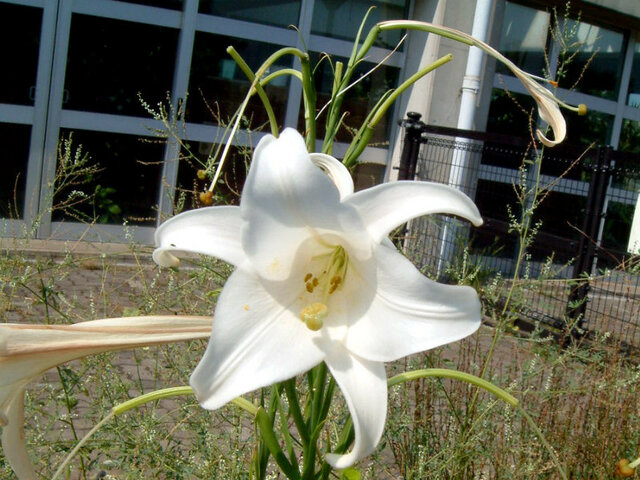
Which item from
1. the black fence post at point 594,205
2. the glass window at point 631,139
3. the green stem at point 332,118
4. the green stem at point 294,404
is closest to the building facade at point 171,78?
the black fence post at point 594,205

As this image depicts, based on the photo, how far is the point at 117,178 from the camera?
6.00 meters

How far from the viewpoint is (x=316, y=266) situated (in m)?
0.87

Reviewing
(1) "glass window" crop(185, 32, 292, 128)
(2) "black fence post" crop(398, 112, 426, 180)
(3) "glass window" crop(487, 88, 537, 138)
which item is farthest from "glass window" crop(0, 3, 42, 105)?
(3) "glass window" crop(487, 88, 537, 138)

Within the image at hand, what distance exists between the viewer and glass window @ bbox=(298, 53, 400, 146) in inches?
256

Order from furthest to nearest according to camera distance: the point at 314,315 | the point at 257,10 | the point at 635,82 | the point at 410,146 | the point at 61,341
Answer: the point at 635,82
the point at 410,146
the point at 257,10
the point at 314,315
the point at 61,341

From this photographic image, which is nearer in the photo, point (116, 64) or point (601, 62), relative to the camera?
point (116, 64)

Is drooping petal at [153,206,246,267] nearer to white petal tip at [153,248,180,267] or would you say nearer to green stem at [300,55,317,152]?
white petal tip at [153,248,180,267]

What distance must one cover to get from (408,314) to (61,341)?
33 cm

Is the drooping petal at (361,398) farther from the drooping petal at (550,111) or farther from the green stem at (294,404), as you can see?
the drooping petal at (550,111)

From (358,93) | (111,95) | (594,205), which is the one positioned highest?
(358,93)

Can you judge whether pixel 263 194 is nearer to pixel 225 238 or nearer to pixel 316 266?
pixel 225 238

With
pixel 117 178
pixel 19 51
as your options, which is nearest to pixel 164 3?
pixel 19 51

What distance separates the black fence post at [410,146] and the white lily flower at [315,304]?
18.8ft

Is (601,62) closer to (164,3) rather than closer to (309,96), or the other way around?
(164,3)
